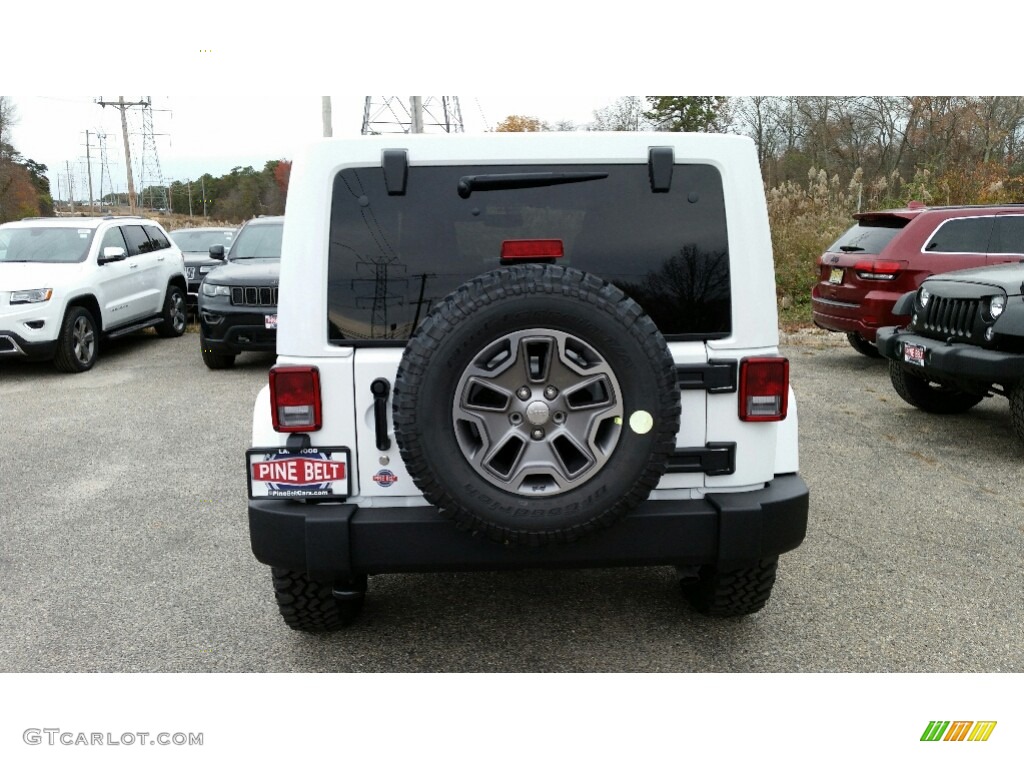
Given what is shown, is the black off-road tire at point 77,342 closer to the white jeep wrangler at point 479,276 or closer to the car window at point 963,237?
the white jeep wrangler at point 479,276

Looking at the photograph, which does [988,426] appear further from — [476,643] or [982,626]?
[476,643]

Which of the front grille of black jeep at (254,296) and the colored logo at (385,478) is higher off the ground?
the front grille of black jeep at (254,296)

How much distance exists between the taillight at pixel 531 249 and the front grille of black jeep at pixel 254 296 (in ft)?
23.0

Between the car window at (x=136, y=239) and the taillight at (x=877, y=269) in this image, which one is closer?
the taillight at (x=877, y=269)

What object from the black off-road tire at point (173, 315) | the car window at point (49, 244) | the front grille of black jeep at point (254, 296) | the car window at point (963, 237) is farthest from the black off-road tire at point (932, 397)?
the black off-road tire at point (173, 315)

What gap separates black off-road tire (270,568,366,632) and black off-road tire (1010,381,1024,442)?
476cm

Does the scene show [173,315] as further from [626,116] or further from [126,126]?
[126,126]

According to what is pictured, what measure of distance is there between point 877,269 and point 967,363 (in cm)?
305

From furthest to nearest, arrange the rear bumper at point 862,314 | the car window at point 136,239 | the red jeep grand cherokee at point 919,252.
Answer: the car window at point 136,239 → the rear bumper at point 862,314 → the red jeep grand cherokee at point 919,252

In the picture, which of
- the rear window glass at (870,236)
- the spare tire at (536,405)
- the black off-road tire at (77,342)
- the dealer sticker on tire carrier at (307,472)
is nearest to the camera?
the spare tire at (536,405)

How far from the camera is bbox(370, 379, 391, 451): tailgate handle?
2.96 meters

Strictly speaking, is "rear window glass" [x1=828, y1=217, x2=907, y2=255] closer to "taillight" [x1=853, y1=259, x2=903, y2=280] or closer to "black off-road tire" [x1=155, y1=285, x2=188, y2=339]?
"taillight" [x1=853, y1=259, x2=903, y2=280]
